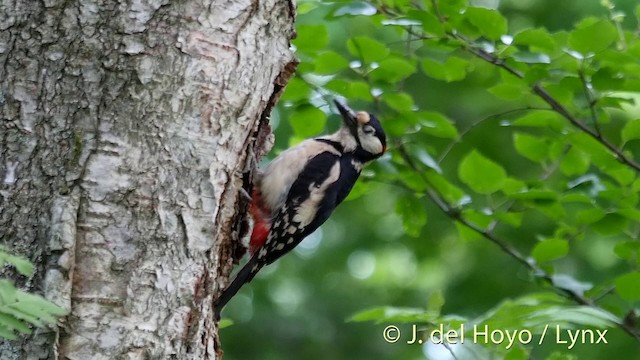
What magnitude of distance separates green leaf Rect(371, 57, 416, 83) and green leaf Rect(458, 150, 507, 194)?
0.40 metres

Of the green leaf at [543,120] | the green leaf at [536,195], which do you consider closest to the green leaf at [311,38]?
the green leaf at [543,120]

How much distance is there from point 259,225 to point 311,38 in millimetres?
904

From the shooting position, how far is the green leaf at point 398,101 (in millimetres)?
3664

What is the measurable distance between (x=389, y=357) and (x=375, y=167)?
4.15 meters

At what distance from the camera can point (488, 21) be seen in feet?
10.7

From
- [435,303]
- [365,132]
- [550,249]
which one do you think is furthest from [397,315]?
[365,132]

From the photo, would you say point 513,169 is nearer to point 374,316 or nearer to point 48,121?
point 374,316

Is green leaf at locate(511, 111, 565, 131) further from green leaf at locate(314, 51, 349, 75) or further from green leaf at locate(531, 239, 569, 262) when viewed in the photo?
green leaf at locate(314, 51, 349, 75)

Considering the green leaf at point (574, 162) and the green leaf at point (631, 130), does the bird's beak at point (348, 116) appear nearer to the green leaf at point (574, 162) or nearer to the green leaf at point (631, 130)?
the green leaf at point (574, 162)

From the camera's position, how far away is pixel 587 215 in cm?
344

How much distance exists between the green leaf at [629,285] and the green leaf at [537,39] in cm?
83

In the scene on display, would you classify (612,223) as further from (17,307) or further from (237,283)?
(17,307)

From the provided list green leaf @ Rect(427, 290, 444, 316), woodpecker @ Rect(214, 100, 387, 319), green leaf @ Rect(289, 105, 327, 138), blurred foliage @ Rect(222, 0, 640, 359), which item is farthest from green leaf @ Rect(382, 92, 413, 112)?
green leaf @ Rect(427, 290, 444, 316)

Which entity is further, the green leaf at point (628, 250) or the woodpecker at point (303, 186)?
the woodpecker at point (303, 186)
